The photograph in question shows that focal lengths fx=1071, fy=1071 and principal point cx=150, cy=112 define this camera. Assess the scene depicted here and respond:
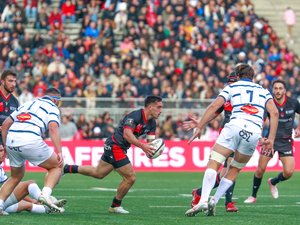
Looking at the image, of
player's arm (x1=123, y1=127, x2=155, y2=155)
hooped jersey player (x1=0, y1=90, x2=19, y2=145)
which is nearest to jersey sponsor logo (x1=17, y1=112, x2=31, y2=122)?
player's arm (x1=123, y1=127, x2=155, y2=155)

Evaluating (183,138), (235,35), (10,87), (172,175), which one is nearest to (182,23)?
(235,35)

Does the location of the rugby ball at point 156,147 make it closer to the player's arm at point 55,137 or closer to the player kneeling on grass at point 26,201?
the player kneeling on grass at point 26,201

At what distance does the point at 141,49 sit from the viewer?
35.3 metres

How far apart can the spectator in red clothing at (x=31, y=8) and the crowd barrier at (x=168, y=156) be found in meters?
7.60

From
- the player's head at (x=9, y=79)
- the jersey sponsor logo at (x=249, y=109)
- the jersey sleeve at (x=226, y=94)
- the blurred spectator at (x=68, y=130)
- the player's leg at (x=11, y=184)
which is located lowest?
the blurred spectator at (x=68, y=130)

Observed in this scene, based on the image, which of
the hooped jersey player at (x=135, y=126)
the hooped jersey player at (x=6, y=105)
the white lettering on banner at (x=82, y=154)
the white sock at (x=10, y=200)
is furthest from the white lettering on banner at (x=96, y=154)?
the white sock at (x=10, y=200)

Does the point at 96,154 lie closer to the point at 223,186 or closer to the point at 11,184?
the point at 223,186

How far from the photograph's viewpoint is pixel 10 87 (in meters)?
16.5

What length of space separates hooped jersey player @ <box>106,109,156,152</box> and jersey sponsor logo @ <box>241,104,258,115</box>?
5.88ft

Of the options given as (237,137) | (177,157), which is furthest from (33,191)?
(177,157)

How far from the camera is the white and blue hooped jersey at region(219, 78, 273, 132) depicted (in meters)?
15.6

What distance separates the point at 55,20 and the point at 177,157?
8.09 m

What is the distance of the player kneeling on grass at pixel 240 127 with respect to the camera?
50.3 ft

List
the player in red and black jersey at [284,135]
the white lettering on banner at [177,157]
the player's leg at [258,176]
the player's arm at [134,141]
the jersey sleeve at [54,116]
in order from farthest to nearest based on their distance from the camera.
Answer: the white lettering on banner at [177,157] → the player in red and black jersey at [284,135] → the player's leg at [258,176] → the player's arm at [134,141] → the jersey sleeve at [54,116]
